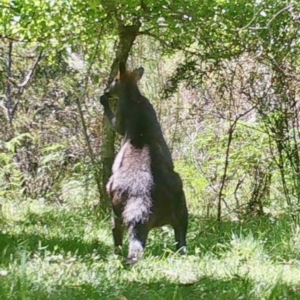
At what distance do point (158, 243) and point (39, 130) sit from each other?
489 cm

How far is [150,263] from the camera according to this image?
5211 mm

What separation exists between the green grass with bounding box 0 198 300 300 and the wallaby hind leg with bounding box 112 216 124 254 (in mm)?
92

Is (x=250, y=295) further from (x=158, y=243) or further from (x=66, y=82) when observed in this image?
(x=66, y=82)

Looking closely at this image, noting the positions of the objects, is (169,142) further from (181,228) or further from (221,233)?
(181,228)

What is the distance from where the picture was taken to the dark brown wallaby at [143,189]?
18.3ft

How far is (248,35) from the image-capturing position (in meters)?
7.66

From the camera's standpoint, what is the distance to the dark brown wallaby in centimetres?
557

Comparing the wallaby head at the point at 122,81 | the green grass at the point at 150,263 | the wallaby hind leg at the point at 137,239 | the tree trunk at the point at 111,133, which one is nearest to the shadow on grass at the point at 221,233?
the green grass at the point at 150,263

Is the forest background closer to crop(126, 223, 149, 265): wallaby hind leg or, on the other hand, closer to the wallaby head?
crop(126, 223, 149, 265): wallaby hind leg

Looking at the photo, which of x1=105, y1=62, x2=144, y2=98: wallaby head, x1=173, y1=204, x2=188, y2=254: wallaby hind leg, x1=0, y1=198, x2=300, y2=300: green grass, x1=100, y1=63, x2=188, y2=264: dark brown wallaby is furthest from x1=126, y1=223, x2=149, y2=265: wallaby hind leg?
x1=105, y1=62, x2=144, y2=98: wallaby head

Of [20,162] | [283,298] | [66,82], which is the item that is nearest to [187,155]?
[66,82]

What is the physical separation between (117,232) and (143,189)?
530mm

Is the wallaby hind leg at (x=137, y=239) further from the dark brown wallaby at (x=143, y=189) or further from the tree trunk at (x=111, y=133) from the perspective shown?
the tree trunk at (x=111, y=133)

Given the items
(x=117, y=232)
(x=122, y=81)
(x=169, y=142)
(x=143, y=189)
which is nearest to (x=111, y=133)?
(x=122, y=81)
